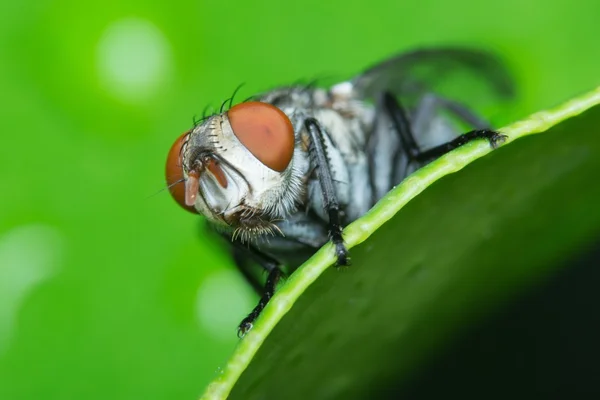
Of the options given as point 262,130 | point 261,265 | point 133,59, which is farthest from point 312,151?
point 133,59

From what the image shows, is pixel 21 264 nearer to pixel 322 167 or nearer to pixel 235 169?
pixel 235 169

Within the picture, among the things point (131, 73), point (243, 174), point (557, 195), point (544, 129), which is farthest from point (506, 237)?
point (131, 73)

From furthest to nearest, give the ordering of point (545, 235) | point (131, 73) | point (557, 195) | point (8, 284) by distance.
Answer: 1. point (131, 73)
2. point (8, 284)
3. point (545, 235)
4. point (557, 195)

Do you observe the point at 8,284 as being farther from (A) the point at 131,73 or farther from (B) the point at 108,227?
(A) the point at 131,73

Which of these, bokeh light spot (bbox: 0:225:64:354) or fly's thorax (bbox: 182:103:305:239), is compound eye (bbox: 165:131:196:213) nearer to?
fly's thorax (bbox: 182:103:305:239)

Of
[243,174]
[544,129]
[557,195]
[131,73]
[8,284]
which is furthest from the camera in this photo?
[131,73]

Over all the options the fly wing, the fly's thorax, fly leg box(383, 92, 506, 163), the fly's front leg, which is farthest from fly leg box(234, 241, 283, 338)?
the fly wing

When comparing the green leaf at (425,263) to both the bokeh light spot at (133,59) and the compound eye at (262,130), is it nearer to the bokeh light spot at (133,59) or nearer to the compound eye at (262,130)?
the compound eye at (262,130)
